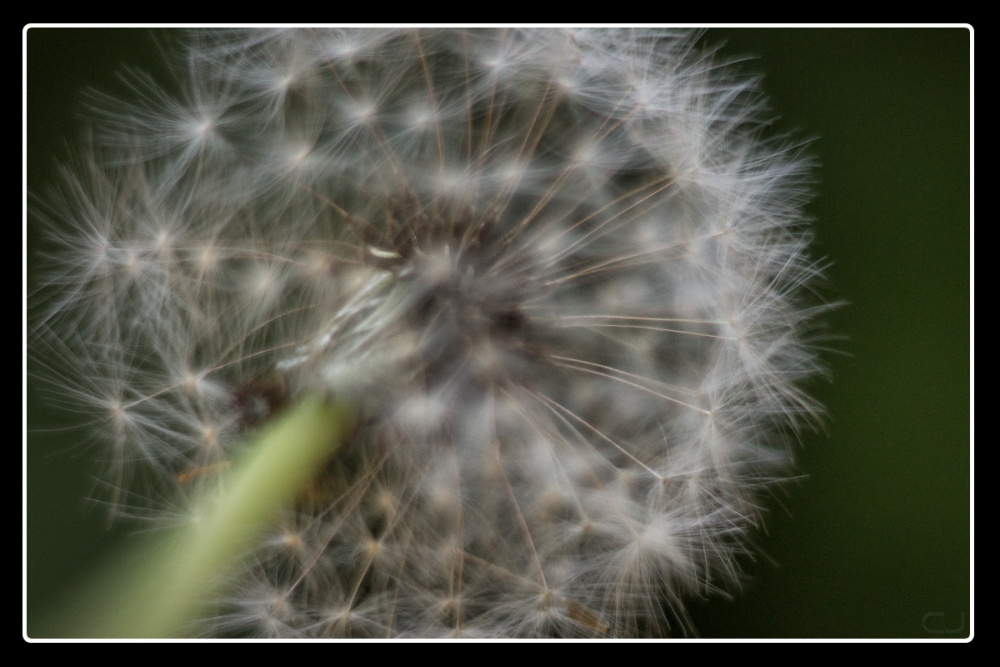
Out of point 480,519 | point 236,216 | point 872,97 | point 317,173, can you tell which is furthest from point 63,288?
point 872,97

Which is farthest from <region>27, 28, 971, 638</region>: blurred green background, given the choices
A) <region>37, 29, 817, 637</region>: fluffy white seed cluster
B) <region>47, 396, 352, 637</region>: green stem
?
<region>37, 29, 817, 637</region>: fluffy white seed cluster

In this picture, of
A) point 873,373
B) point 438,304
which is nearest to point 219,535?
point 438,304

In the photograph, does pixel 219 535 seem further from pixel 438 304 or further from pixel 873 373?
pixel 873 373

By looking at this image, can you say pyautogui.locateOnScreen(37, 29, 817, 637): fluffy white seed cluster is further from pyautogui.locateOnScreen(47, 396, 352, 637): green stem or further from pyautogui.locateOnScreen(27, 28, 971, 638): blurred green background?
pyautogui.locateOnScreen(27, 28, 971, 638): blurred green background

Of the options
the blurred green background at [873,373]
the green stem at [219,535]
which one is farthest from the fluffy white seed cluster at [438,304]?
the blurred green background at [873,373]

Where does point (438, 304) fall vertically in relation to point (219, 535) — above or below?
above

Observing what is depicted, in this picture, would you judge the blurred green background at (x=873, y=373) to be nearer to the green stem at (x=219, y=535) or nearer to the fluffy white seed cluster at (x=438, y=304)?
the green stem at (x=219, y=535)
